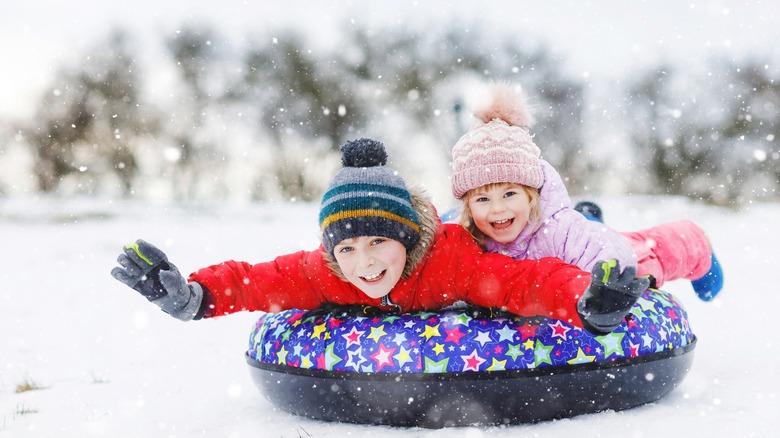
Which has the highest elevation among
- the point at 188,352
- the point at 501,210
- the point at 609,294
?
the point at 501,210

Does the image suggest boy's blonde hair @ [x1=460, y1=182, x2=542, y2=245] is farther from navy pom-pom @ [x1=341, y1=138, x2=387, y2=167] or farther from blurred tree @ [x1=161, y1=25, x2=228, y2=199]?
blurred tree @ [x1=161, y1=25, x2=228, y2=199]

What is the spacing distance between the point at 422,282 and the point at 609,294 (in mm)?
977

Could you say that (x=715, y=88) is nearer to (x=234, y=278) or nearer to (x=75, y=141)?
(x=75, y=141)

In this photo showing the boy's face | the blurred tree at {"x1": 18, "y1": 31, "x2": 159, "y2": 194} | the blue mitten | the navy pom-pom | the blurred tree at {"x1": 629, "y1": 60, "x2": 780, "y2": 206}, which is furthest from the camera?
the blurred tree at {"x1": 629, "y1": 60, "x2": 780, "y2": 206}

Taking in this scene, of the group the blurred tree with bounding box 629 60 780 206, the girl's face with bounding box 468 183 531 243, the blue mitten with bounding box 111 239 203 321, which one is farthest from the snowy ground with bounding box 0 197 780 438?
the blurred tree with bounding box 629 60 780 206

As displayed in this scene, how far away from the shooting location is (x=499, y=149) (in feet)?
11.0

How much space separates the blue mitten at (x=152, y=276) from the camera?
261 centimetres

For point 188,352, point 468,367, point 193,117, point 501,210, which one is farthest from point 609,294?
point 193,117

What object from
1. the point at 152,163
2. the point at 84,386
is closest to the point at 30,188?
the point at 152,163

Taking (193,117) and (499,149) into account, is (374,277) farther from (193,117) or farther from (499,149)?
(193,117)

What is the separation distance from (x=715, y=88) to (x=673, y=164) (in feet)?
7.73

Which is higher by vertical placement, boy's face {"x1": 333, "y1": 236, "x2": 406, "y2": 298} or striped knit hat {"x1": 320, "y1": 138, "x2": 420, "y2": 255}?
striped knit hat {"x1": 320, "y1": 138, "x2": 420, "y2": 255}

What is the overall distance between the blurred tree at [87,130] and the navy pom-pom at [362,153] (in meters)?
14.6

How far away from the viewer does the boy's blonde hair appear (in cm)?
337
